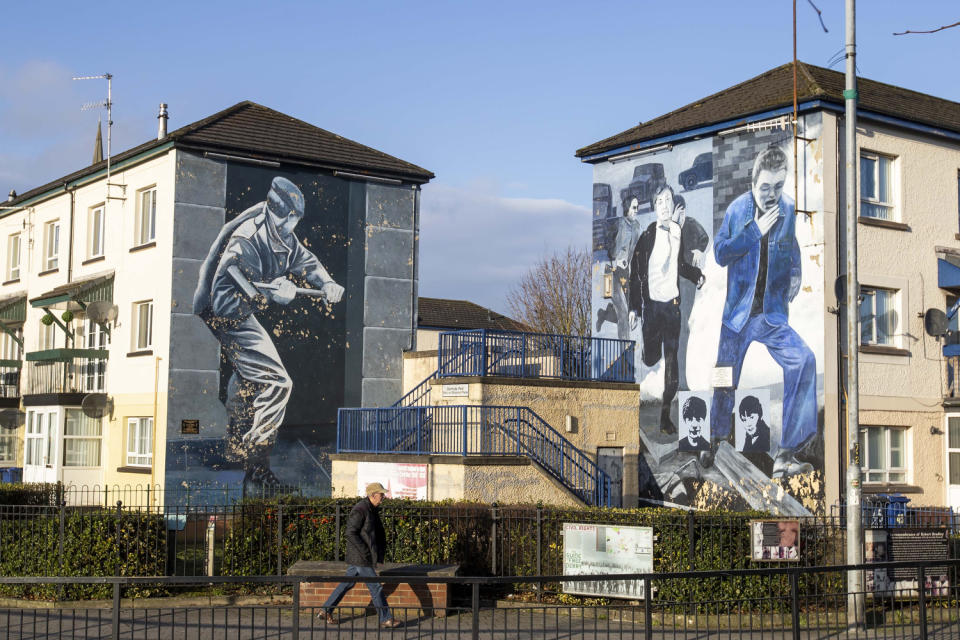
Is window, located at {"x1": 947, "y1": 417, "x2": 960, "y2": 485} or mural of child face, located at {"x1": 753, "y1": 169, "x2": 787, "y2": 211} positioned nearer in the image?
mural of child face, located at {"x1": 753, "y1": 169, "x2": 787, "y2": 211}

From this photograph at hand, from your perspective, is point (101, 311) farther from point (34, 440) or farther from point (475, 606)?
point (475, 606)

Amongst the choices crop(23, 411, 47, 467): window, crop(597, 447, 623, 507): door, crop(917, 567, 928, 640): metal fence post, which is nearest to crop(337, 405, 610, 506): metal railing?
crop(597, 447, 623, 507): door

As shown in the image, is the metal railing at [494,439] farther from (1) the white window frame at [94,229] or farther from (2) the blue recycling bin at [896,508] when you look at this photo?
(1) the white window frame at [94,229]

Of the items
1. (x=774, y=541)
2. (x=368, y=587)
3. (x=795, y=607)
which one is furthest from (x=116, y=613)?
(x=774, y=541)

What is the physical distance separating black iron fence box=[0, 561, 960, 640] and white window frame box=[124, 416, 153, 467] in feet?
43.7

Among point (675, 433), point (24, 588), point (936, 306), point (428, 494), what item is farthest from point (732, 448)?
point (24, 588)

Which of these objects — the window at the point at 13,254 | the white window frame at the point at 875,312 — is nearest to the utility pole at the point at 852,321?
the white window frame at the point at 875,312

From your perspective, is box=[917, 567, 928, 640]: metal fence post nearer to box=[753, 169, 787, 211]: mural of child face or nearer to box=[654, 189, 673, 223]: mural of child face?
box=[753, 169, 787, 211]: mural of child face

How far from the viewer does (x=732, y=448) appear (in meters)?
24.8

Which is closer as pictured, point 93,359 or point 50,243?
point 93,359

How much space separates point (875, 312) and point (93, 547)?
16.5 m

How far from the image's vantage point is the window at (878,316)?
24453 mm

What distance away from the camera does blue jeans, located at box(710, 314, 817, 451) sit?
920 inches

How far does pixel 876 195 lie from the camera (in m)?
24.8
